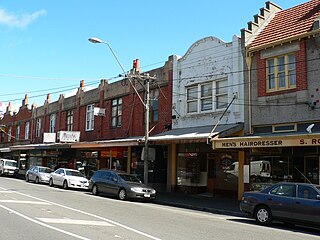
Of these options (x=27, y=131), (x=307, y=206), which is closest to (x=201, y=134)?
(x=307, y=206)

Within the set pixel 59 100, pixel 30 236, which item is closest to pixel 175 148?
pixel 30 236

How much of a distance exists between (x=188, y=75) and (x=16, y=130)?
32582 mm

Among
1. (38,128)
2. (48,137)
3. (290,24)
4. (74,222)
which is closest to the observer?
(74,222)

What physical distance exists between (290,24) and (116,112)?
47.7 ft

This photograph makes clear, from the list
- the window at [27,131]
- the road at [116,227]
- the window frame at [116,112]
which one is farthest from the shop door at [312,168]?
the window at [27,131]

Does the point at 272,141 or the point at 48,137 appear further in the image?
the point at 48,137

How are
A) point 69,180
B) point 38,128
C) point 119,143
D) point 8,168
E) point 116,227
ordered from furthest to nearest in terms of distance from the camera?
point 38,128, point 8,168, point 69,180, point 119,143, point 116,227

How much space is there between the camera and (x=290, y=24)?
18.2 meters

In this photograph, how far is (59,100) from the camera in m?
37.6

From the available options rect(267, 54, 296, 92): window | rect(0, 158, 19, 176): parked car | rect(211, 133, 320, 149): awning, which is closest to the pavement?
rect(211, 133, 320, 149): awning

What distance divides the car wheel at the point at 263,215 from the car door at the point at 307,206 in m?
0.88

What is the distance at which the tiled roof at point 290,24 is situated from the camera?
17156 millimetres

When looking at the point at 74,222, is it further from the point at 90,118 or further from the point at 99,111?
the point at 90,118

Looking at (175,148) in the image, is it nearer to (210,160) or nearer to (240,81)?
(210,160)
